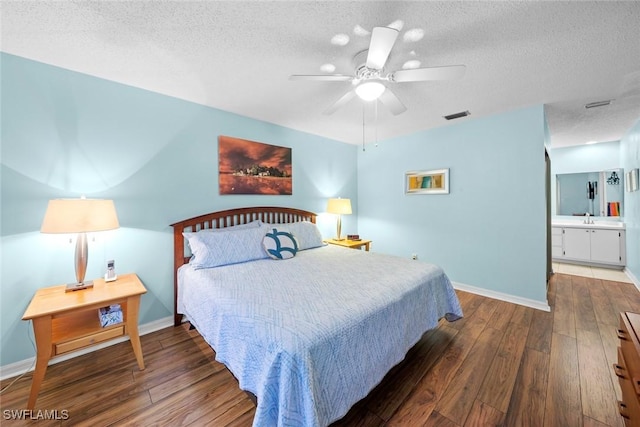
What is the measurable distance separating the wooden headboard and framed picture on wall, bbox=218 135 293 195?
0.26 metres

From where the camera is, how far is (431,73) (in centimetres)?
165

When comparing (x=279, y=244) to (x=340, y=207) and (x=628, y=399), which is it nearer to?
(x=340, y=207)

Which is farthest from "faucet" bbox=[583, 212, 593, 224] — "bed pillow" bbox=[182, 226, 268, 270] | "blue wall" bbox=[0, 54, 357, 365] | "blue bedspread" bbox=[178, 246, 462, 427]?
"blue wall" bbox=[0, 54, 357, 365]

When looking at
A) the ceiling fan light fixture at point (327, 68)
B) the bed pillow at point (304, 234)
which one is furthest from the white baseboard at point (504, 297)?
the ceiling fan light fixture at point (327, 68)

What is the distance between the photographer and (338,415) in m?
1.26

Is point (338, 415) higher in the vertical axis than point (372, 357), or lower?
lower

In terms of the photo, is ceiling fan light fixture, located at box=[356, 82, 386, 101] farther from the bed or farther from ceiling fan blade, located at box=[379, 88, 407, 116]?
the bed

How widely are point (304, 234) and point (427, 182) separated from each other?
2.17 metres

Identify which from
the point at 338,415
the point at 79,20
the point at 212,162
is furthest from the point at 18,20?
the point at 338,415

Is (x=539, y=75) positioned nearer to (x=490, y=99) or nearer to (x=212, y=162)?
(x=490, y=99)

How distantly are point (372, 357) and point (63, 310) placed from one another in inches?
80.3

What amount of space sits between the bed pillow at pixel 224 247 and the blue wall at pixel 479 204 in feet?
8.63

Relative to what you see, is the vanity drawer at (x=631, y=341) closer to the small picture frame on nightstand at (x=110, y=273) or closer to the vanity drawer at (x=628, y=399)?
the vanity drawer at (x=628, y=399)

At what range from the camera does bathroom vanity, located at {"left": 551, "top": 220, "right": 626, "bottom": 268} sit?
4.24m
